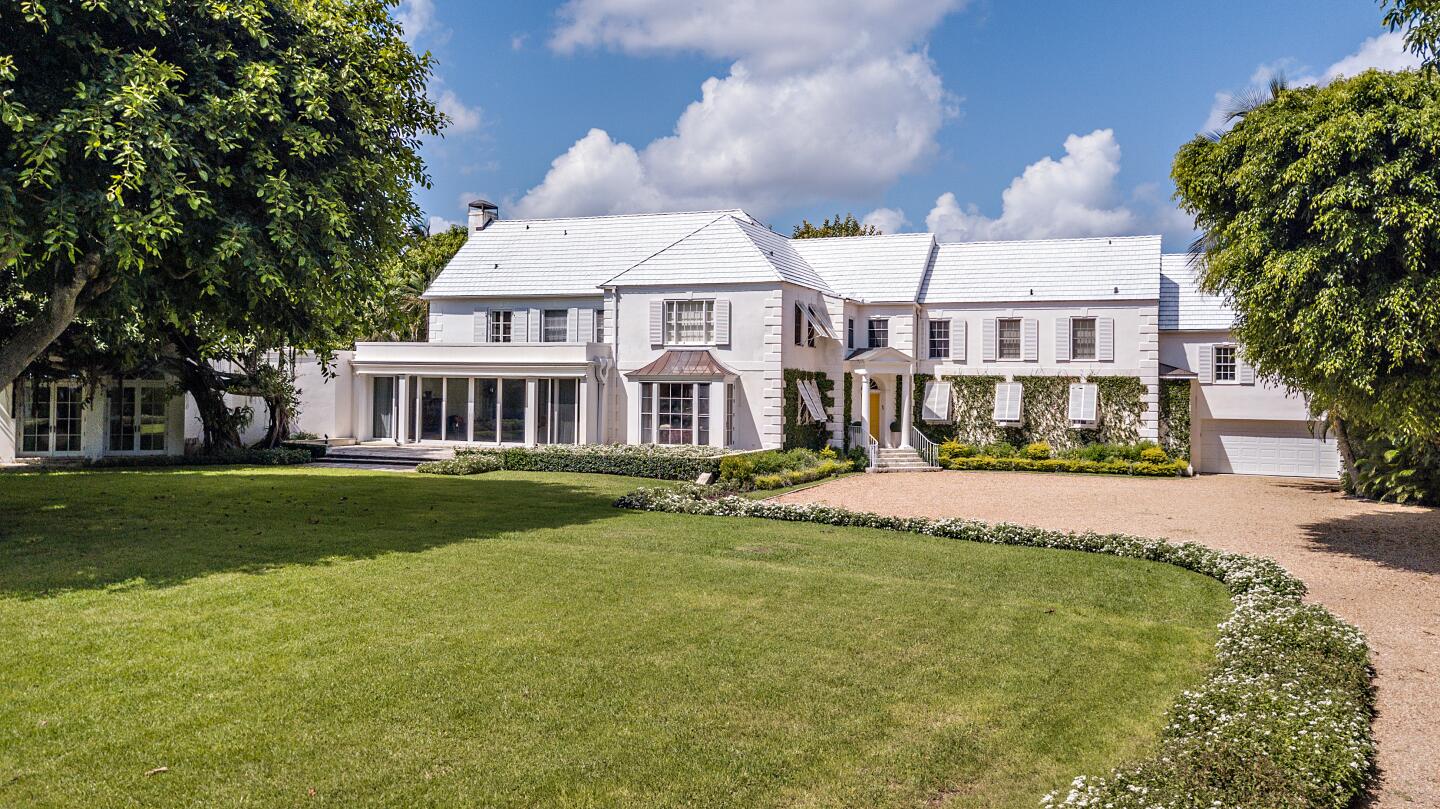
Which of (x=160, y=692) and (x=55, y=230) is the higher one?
(x=55, y=230)

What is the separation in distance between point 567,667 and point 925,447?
2509 centimetres

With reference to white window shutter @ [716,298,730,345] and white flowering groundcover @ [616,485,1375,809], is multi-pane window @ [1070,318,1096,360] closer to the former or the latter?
white window shutter @ [716,298,730,345]

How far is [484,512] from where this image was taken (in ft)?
55.2

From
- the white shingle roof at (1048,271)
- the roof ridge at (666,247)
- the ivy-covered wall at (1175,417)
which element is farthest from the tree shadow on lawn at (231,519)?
the ivy-covered wall at (1175,417)

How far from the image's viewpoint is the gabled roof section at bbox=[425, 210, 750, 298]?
107ft

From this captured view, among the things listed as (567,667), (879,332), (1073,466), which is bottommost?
(567,667)

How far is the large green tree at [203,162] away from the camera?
1094cm

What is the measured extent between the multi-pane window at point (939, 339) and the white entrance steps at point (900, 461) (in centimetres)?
403

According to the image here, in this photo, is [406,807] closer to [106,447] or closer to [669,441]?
[669,441]

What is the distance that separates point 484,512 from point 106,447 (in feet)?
56.2

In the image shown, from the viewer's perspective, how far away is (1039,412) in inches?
1227

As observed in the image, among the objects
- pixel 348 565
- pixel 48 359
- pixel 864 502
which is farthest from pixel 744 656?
pixel 48 359

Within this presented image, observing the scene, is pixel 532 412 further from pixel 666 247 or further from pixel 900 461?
pixel 900 461

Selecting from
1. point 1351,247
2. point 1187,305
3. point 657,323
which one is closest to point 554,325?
point 657,323
